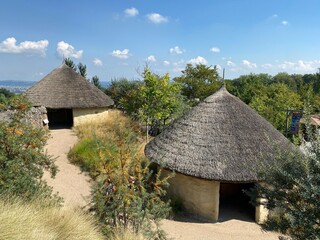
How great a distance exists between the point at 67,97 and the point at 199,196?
14.0 metres

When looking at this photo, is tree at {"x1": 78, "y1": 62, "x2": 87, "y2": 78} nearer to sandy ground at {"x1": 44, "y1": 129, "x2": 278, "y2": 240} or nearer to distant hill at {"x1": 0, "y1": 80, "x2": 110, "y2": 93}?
distant hill at {"x1": 0, "y1": 80, "x2": 110, "y2": 93}

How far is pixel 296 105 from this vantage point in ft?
77.7

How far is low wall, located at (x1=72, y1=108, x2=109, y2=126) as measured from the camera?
1956 cm

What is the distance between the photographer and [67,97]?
1961 centimetres

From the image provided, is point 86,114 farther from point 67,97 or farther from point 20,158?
point 20,158

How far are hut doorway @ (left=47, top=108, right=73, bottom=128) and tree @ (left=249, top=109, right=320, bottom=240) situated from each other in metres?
18.8

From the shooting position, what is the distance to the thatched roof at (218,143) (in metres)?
8.42

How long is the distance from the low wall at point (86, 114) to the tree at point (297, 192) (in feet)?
54.4

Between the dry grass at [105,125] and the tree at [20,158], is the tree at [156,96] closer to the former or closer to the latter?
the dry grass at [105,125]

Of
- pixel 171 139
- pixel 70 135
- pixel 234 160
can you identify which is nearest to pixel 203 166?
pixel 234 160

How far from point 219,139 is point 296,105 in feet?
57.9

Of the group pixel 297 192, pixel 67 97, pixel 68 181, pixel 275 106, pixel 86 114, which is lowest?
pixel 68 181

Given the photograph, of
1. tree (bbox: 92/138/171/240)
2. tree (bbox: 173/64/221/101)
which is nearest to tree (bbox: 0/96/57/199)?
tree (bbox: 92/138/171/240)

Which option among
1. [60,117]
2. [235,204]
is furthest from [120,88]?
[235,204]
